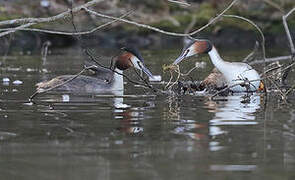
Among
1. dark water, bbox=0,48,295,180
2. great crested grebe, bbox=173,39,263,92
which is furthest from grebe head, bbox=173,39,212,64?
dark water, bbox=0,48,295,180

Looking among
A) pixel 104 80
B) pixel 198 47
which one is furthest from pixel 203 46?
pixel 104 80

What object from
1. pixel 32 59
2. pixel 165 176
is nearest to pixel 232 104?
pixel 165 176

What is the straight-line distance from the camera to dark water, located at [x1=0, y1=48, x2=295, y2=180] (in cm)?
581

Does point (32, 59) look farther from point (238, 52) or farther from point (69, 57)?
point (238, 52)

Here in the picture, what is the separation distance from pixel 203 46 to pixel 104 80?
1432mm

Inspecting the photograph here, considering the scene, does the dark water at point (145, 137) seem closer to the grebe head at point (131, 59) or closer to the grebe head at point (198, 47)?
the grebe head at point (131, 59)

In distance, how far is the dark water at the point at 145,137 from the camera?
581 cm

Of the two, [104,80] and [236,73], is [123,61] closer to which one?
[104,80]

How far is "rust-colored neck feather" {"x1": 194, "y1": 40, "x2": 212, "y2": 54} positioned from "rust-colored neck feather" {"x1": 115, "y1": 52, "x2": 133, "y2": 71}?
90 centimetres

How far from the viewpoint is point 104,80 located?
467 inches

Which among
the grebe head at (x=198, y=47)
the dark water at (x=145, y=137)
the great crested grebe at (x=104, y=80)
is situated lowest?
the dark water at (x=145, y=137)

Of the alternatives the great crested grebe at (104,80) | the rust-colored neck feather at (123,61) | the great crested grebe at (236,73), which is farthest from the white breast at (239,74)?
the rust-colored neck feather at (123,61)

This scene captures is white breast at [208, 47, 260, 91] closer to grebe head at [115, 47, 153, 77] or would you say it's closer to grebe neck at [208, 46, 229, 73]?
grebe neck at [208, 46, 229, 73]

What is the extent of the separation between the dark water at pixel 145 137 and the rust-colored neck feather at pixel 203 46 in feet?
4.00
